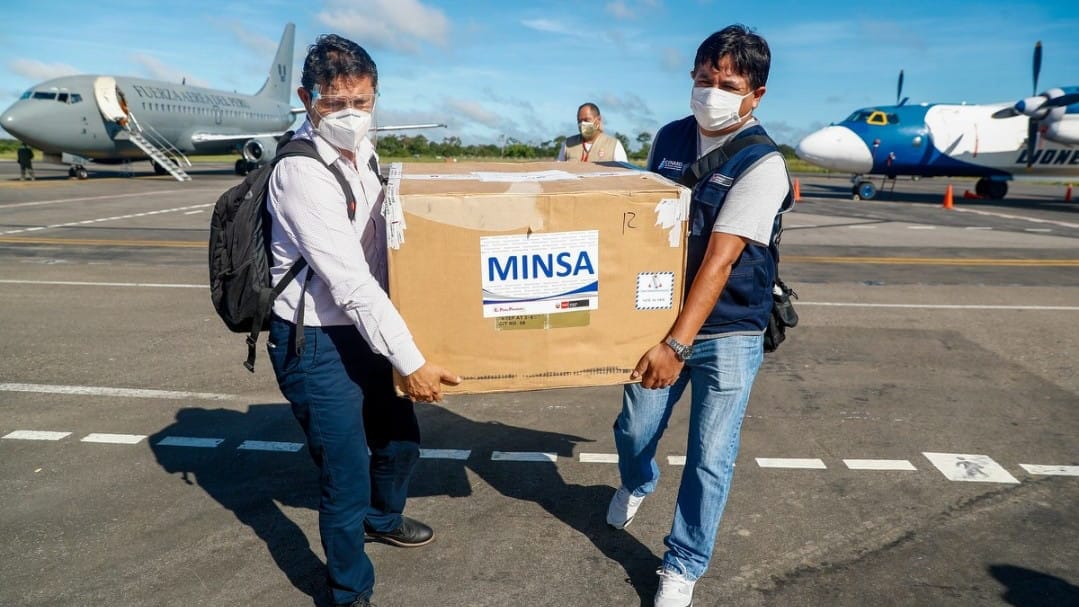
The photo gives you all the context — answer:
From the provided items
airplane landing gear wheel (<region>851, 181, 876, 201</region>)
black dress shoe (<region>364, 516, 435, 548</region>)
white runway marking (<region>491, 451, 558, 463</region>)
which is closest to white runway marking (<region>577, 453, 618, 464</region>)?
white runway marking (<region>491, 451, 558, 463</region>)

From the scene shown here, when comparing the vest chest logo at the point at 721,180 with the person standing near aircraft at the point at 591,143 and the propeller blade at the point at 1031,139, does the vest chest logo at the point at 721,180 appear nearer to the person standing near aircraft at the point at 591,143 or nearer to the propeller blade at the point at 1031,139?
the person standing near aircraft at the point at 591,143

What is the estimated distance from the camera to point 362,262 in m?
2.43

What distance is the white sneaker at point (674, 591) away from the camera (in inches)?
110

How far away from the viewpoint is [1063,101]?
21344 millimetres

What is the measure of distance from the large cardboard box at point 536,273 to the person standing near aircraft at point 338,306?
0.13 m

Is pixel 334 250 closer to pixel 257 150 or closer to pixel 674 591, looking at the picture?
pixel 674 591

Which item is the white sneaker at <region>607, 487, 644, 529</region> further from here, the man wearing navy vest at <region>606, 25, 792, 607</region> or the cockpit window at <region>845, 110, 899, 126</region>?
the cockpit window at <region>845, 110, 899, 126</region>

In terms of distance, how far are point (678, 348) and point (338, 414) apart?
4.03ft

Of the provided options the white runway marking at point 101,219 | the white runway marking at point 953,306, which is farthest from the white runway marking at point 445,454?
the white runway marking at point 101,219

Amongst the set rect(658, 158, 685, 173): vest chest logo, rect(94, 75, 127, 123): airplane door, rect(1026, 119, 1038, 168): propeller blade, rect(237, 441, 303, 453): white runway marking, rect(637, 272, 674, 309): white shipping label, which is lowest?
rect(237, 441, 303, 453): white runway marking

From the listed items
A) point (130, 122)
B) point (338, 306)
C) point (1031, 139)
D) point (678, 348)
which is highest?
point (130, 122)

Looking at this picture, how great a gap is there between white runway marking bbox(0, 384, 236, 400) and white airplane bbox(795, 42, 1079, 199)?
70.1ft

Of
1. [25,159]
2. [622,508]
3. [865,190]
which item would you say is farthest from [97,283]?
[865,190]

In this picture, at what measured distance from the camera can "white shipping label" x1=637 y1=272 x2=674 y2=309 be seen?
8.53 ft
